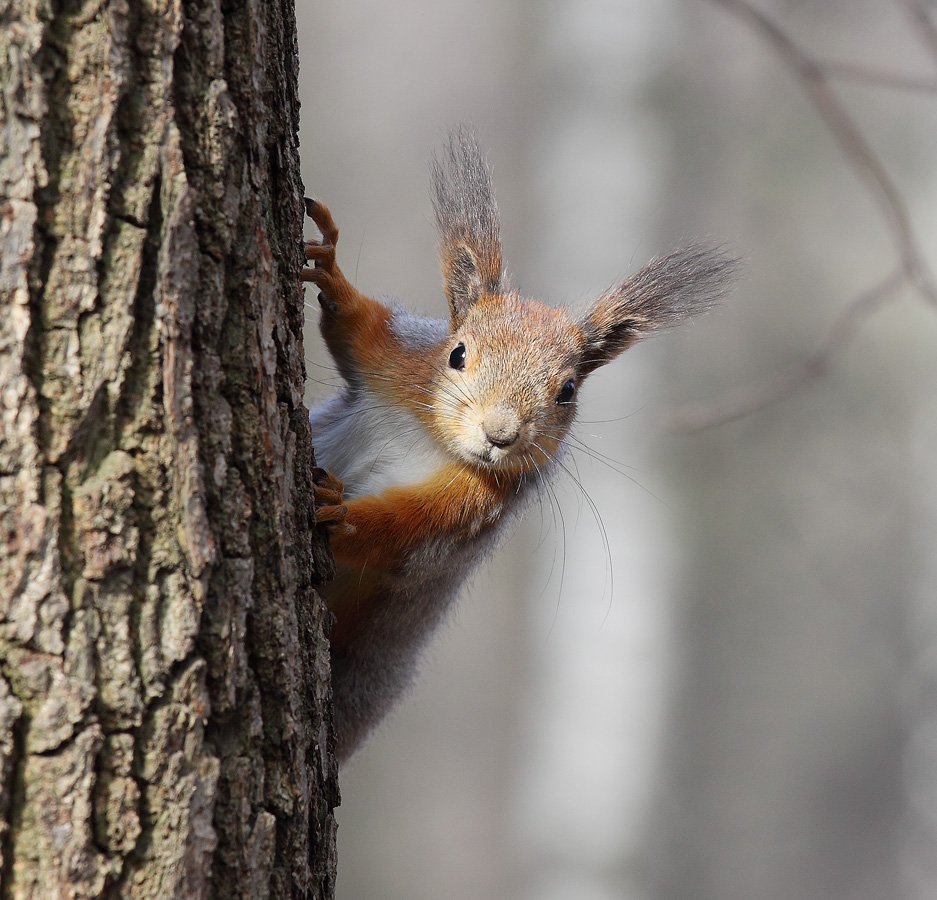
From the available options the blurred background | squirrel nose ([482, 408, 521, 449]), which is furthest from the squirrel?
the blurred background

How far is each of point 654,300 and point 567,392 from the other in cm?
27

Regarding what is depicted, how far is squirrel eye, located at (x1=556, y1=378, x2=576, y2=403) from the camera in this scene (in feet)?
7.59

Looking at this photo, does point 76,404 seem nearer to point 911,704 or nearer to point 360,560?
point 360,560

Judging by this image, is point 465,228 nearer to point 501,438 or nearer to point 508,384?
point 508,384

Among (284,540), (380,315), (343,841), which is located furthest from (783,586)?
(284,540)

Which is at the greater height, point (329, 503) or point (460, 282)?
point (460, 282)

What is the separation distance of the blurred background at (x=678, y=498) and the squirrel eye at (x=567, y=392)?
99.5 inches

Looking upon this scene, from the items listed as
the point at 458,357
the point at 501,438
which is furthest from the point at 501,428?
the point at 458,357

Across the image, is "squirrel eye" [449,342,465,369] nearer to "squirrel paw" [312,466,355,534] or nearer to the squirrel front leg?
the squirrel front leg

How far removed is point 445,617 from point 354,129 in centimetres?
503

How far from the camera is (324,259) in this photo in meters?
2.09

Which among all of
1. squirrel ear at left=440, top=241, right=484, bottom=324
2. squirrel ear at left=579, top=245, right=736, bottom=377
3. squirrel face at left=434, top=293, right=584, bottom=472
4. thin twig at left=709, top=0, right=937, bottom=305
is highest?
thin twig at left=709, top=0, right=937, bottom=305

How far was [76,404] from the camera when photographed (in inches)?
42.8

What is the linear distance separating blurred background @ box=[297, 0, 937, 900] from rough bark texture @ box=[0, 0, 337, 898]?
3674mm
